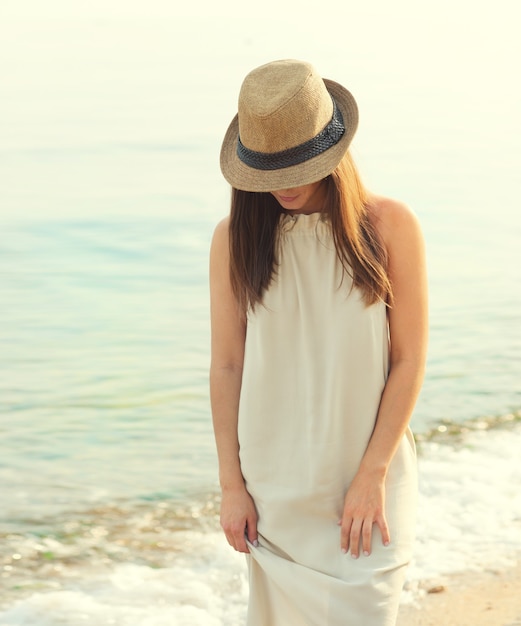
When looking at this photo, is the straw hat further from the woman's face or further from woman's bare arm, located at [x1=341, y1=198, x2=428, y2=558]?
woman's bare arm, located at [x1=341, y1=198, x2=428, y2=558]

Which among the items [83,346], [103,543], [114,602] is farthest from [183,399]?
[114,602]

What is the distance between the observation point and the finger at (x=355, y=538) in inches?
101

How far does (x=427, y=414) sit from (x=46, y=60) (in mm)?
23685

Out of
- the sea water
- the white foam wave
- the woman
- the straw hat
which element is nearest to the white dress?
the woman

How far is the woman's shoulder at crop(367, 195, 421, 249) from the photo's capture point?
255 cm

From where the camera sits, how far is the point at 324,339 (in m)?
2.62

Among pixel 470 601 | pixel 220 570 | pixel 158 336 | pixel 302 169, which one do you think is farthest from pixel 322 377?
pixel 158 336

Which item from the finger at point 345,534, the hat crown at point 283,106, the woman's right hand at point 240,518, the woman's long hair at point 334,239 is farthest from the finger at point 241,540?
the hat crown at point 283,106

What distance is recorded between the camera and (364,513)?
101 inches

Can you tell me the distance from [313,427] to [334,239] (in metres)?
0.45

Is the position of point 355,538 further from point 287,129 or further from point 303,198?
point 287,129

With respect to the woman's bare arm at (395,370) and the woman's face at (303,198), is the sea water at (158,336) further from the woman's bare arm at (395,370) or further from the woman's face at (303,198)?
the woman's bare arm at (395,370)

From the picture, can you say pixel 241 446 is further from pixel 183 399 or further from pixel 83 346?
pixel 83 346

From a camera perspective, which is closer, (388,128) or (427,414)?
(427,414)
